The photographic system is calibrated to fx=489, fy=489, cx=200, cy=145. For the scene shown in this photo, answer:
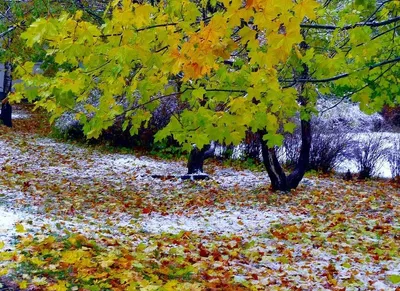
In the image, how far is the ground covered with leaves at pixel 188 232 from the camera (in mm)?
3875

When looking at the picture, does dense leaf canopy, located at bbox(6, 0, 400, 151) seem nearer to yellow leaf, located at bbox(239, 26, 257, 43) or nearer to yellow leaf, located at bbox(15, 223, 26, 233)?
yellow leaf, located at bbox(239, 26, 257, 43)

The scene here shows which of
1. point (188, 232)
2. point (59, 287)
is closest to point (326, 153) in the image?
point (188, 232)

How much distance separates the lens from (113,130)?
14.0 metres

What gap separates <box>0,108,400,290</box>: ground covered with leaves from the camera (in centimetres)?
388

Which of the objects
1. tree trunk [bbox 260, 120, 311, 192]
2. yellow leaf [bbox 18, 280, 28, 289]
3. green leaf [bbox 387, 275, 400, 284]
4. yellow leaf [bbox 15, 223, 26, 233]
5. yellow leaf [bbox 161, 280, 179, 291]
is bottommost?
yellow leaf [bbox 18, 280, 28, 289]

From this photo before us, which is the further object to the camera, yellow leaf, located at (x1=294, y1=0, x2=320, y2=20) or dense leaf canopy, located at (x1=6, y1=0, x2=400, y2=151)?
dense leaf canopy, located at (x1=6, y1=0, x2=400, y2=151)

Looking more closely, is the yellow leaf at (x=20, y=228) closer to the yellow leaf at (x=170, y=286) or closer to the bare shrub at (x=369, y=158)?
the yellow leaf at (x=170, y=286)

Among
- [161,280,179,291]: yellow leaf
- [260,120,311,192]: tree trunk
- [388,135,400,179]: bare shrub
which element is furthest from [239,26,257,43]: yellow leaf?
[388,135,400,179]: bare shrub

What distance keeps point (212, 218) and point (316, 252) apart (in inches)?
76.9

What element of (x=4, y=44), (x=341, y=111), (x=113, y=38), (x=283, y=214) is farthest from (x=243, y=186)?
(x=341, y=111)

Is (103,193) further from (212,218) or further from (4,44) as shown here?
(4,44)

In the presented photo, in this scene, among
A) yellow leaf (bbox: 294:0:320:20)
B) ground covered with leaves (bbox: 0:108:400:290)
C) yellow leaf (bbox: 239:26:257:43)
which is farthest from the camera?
ground covered with leaves (bbox: 0:108:400:290)

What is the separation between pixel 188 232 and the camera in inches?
225

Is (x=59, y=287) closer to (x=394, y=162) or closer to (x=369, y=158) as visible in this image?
(x=369, y=158)
